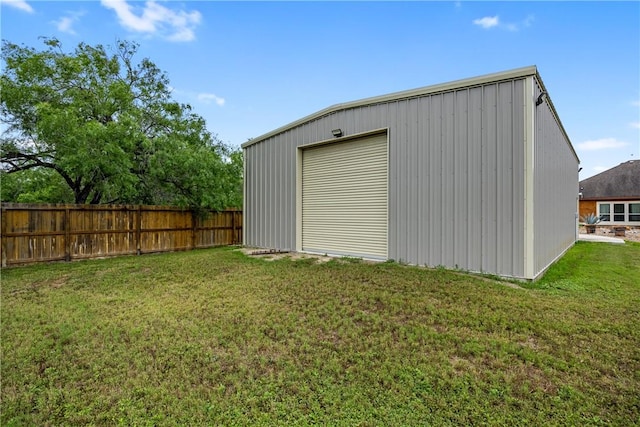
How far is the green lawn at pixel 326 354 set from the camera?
2.11 m

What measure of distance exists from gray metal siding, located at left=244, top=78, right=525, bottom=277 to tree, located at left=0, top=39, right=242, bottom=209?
5.65m

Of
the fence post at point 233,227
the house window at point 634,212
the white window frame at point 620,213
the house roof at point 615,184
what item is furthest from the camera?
the house roof at point 615,184

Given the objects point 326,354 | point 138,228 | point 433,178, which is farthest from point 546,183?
point 138,228

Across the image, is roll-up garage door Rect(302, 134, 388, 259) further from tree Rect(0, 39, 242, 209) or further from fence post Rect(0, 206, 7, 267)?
fence post Rect(0, 206, 7, 267)

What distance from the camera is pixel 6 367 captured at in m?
2.68

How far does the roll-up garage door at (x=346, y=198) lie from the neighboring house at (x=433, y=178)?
0.03 meters

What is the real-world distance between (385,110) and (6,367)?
23.3 ft

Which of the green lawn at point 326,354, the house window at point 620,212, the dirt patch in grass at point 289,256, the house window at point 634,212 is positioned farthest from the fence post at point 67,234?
the house window at point 634,212

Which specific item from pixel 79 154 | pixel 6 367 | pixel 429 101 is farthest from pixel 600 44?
pixel 79 154

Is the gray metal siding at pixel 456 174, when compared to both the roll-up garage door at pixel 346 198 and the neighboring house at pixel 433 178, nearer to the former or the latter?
the neighboring house at pixel 433 178

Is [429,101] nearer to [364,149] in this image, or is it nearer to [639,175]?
[364,149]

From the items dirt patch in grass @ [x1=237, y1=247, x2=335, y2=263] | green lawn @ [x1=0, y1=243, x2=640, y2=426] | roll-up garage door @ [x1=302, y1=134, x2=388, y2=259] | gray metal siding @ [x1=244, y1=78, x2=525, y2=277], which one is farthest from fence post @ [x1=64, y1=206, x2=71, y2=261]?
gray metal siding @ [x1=244, y1=78, x2=525, y2=277]

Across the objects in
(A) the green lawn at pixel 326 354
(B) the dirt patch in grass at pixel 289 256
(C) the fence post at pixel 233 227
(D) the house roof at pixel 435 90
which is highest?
(D) the house roof at pixel 435 90

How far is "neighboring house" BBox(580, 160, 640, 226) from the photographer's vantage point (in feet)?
60.3
